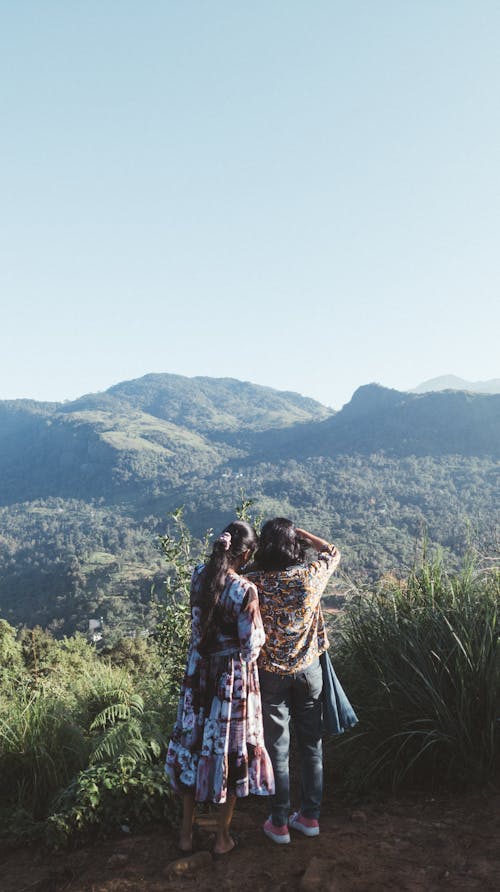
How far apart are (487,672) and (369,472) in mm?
156742

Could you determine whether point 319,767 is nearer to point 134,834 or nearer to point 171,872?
point 171,872

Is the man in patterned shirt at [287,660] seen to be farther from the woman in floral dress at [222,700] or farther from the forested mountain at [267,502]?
the forested mountain at [267,502]

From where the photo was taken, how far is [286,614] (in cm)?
272

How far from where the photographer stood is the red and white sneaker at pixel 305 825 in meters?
2.74

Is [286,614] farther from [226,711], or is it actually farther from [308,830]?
[308,830]

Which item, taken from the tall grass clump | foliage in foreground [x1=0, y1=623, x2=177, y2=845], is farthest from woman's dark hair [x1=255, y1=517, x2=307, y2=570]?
foliage in foreground [x1=0, y1=623, x2=177, y2=845]

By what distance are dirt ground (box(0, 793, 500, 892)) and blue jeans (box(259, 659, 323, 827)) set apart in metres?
0.19

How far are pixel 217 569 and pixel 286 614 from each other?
0.45 meters

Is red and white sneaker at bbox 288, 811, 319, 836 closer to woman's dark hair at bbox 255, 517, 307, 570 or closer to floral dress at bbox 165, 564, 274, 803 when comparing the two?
floral dress at bbox 165, 564, 274, 803

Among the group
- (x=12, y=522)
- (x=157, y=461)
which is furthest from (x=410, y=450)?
(x=12, y=522)

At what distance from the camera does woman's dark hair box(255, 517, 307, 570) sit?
273cm

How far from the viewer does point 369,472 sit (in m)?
156

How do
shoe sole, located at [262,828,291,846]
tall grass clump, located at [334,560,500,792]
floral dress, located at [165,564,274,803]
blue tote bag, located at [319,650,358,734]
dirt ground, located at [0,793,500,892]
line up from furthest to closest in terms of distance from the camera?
tall grass clump, located at [334,560,500,792]
blue tote bag, located at [319,650,358,734]
shoe sole, located at [262,828,291,846]
floral dress, located at [165,564,274,803]
dirt ground, located at [0,793,500,892]

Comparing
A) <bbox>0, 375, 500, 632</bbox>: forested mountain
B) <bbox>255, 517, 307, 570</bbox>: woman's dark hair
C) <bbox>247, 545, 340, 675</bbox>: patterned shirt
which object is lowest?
<bbox>0, 375, 500, 632</bbox>: forested mountain
